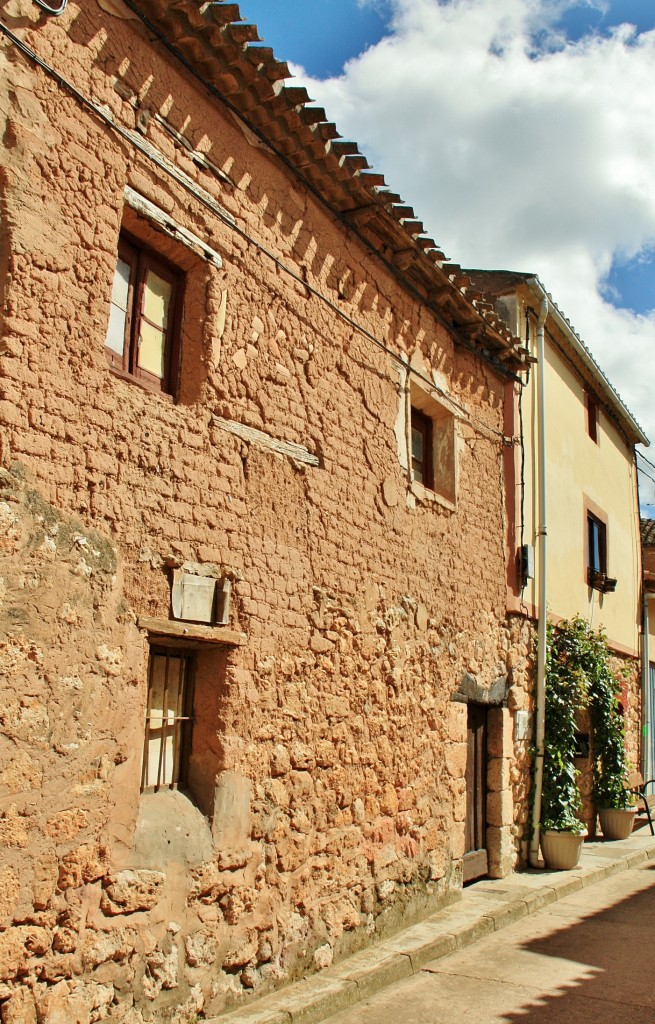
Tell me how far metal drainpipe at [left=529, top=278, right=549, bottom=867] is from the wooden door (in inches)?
33.6

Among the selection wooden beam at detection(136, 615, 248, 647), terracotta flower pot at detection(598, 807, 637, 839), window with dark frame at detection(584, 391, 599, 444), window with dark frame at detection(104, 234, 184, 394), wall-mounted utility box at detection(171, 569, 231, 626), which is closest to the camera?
wooden beam at detection(136, 615, 248, 647)

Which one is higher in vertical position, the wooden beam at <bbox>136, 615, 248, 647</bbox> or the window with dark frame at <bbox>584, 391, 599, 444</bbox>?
the window with dark frame at <bbox>584, 391, 599, 444</bbox>

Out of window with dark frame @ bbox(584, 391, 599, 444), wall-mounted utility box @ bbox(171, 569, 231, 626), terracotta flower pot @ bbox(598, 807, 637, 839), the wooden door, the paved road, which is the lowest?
the paved road

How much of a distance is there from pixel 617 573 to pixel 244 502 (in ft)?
31.8

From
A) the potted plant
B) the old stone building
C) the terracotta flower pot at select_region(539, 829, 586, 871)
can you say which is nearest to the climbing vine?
the potted plant

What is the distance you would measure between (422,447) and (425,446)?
6 cm

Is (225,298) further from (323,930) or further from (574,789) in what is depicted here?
(574,789)

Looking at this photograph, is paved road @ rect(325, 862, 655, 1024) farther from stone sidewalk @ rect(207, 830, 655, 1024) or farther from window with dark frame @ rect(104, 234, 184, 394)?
window with dark frame @ rect(104, 234, 184, 394)

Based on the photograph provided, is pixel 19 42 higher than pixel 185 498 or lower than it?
higher

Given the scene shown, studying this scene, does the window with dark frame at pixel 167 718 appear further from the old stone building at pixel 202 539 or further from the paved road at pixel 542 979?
the paved road at pixel 542 979

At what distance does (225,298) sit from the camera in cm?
545

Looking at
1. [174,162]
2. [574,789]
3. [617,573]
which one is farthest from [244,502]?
[617,573]

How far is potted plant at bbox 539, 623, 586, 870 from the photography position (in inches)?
353

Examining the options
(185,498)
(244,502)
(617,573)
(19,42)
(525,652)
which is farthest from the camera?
(617,573)
